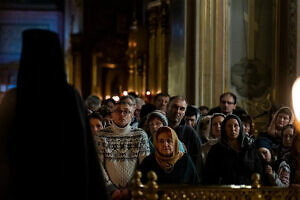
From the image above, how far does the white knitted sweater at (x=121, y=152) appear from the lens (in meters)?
7.63

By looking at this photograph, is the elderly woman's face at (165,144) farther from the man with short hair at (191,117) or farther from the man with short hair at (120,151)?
the man with short hair at (191,117)

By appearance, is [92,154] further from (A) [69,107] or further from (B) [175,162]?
(B) [175,162]

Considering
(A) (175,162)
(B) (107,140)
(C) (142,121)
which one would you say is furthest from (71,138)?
(C) (142,121)

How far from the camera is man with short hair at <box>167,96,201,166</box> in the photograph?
28.8 feet

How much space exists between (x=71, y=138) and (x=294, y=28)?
33.5 feet

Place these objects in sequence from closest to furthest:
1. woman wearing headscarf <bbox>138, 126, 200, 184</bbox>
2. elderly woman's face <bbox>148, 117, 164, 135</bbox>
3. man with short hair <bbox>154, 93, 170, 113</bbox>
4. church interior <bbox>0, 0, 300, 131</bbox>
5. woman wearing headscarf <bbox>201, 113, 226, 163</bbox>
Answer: woman wearing headscarf <bbox>138, 126, 200, 184</bbox> → elderly woman's face <bbox>148, 117, 164, 135</bbox> → woman wearing headscarf <bbox>201, 113, 226, 163</bbox> → man with short hair <bbox>154, 93, 170, 113</bbox> → church interior <bbox>0, 0, 300, 131</bbox>

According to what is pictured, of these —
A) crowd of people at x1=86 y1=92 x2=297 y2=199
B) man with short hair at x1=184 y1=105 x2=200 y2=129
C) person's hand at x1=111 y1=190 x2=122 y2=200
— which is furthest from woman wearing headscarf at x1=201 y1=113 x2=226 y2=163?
person's hand at x1=111 y1=190 x2=122 y2=200

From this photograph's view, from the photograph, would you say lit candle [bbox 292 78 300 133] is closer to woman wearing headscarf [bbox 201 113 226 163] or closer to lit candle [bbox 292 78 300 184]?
lit candle [bbox 292 78 300 184]

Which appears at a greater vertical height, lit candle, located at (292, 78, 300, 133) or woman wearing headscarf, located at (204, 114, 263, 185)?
lit candle, located at (292, 78, 300, 133)

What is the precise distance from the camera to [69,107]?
453cm

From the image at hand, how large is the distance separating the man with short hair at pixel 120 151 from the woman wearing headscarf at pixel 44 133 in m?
3.02

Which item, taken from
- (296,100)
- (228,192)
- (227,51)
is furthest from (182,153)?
(227,51)

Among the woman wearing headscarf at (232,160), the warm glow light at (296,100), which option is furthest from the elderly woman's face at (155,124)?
the warm glow light at (296,100)

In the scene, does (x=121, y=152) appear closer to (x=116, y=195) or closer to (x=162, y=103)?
(x=116, y=195)
